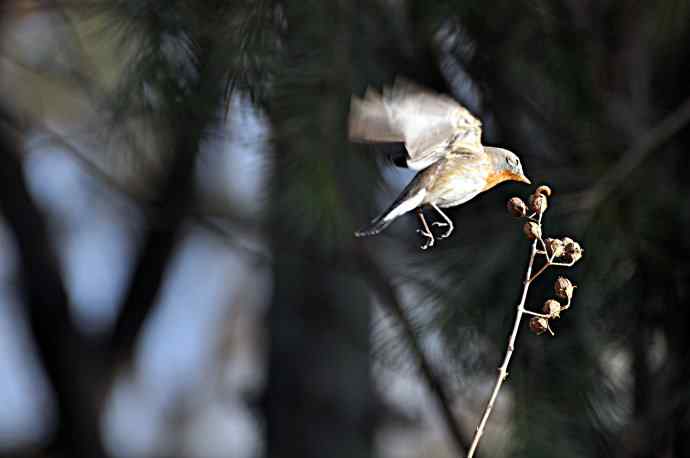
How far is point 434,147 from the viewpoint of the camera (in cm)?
105

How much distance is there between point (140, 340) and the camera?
10.9 feet

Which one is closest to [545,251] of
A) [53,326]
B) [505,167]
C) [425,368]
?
[505,167]

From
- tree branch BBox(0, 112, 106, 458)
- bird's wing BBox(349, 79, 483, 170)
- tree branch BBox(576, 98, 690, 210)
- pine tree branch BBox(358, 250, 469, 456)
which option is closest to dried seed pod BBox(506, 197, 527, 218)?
bird's wing BBox(349, 79, 483, 170)

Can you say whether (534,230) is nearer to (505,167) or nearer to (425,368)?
(505,167)

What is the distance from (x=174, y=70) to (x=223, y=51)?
0.11 m

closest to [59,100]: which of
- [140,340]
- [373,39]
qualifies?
[140,340]

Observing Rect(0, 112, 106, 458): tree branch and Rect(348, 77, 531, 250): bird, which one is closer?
Rect(348, 77, 531, 250): bird

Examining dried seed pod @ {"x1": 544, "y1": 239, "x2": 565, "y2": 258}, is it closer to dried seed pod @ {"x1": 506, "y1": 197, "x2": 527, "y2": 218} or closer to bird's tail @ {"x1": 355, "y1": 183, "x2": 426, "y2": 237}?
dried seed pod @ {"x1": 506, "y1": 197, "x2": 527, "y2": 218}

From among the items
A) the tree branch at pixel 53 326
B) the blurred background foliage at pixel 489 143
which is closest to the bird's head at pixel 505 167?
the blurred background foliage at pixel 489 143

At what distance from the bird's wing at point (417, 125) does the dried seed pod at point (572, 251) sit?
0.47ft

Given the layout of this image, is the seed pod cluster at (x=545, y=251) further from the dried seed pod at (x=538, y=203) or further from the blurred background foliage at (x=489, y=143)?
the blurred background foliage at (x=489, y=143)

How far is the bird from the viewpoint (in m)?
1.02

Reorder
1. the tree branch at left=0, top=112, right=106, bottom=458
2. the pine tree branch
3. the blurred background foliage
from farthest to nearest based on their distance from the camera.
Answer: the tree branch at left=0, top=112, right=106, bottom=458 → the pine tree branch → the blurred background foliage

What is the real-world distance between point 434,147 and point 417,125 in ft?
0.08
